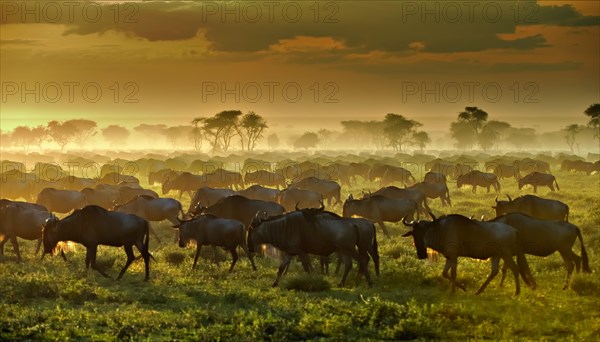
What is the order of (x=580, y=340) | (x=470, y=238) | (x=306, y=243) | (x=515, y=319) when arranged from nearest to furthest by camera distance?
(x=580, y=340), (x=515, y=319), (x=470, y=238), (x=306, y=243)

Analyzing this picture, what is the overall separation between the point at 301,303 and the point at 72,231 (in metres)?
7.23

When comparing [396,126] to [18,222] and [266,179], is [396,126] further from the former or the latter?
[18,222]

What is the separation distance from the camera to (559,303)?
43.4ft

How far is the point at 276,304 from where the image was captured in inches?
520

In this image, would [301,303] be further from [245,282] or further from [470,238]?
[470,238]

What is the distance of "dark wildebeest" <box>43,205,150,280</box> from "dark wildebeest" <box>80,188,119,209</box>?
11319mm

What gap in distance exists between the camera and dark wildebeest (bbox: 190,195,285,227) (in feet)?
66.9

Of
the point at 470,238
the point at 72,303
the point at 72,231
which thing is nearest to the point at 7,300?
the point at 72,303

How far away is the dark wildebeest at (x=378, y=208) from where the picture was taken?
23297mm

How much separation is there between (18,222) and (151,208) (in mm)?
5229

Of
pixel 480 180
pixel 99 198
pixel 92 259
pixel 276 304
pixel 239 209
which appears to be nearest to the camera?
pixel 276 304

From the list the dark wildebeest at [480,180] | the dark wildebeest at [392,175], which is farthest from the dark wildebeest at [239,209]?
the dark wildebeest at [392,175]

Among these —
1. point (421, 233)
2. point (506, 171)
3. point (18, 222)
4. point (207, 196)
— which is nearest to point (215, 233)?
point (421, 233)

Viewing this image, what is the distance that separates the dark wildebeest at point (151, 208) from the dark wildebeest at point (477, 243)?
37.9 ft
